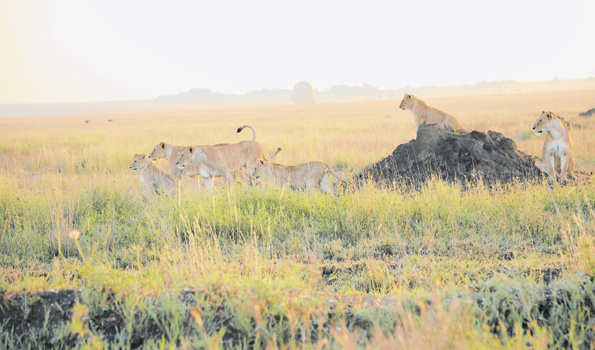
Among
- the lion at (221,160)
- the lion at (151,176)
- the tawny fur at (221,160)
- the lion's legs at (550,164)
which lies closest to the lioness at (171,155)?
the lion at (221,160)

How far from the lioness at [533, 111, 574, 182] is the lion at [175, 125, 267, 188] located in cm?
664

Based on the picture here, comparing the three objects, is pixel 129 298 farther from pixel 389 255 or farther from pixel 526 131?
pixel 526 131

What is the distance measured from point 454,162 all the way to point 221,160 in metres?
5.50

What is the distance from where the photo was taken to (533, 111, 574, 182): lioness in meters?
10.7

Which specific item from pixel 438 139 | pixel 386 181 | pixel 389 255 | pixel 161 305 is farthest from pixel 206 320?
pixel 438 139

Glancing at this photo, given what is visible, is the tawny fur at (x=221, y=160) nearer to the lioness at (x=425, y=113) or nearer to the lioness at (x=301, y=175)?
the lioness at (x=301, y=175)

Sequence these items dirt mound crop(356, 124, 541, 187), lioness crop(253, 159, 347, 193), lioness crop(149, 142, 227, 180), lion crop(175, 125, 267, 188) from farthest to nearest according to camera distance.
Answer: lioness crop(149, 142, 227, 180), lion crop(175, 125, 267, 188), dirt mound crop(356, 124, 541, 187), lioness crop(253, 159, 347, 193)

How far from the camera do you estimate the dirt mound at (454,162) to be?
10.6 metres

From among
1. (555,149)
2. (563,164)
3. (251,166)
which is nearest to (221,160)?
(251,166)

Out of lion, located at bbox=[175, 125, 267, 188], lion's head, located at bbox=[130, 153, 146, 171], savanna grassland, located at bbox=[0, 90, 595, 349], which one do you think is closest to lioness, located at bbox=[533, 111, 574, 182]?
savanna grassland, located at bbox=[0, 90, 595, 349]

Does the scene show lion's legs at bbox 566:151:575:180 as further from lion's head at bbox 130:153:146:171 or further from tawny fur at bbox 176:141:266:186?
lion's head at bbox 130:153:146:171

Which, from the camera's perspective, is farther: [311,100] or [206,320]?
[311,100]

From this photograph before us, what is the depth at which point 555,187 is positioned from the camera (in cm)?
944

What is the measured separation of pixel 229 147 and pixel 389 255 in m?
6.23
